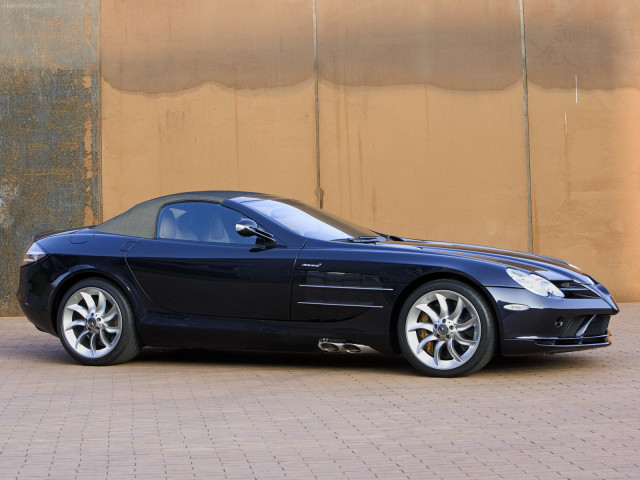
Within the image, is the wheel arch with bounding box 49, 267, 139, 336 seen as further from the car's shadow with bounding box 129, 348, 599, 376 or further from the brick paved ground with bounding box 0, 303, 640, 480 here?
the car's shadow with bounding box 129, 348, 599, 376

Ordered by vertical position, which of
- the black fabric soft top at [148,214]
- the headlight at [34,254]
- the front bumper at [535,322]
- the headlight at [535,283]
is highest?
the black fabric soft top at [148,214]

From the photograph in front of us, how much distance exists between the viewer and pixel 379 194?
13.1m

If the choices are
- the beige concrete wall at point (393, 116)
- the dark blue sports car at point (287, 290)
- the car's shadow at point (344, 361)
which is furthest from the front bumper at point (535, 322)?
the beige concrete wall at point (393, 116)

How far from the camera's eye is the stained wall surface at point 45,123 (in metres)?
12.9

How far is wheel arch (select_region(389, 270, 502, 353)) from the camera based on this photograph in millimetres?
7211

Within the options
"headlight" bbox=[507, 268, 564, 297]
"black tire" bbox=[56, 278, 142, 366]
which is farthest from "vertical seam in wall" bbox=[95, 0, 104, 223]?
"headlight" bbox=[507, 268, 564, 297]

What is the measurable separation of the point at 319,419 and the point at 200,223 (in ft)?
9.27

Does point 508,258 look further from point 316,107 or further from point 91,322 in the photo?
point 316,107

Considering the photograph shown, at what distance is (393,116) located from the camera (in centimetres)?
1315

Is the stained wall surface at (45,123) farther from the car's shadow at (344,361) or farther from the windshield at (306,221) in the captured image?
the windshield at (306,221)

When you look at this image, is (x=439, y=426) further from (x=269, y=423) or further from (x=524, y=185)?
(x=524, y=185)

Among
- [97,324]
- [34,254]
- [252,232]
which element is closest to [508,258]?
[252,232]

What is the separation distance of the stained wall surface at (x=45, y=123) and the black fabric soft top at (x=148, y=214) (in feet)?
15.4

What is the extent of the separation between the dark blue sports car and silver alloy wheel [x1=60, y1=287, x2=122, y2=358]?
0.04ft
